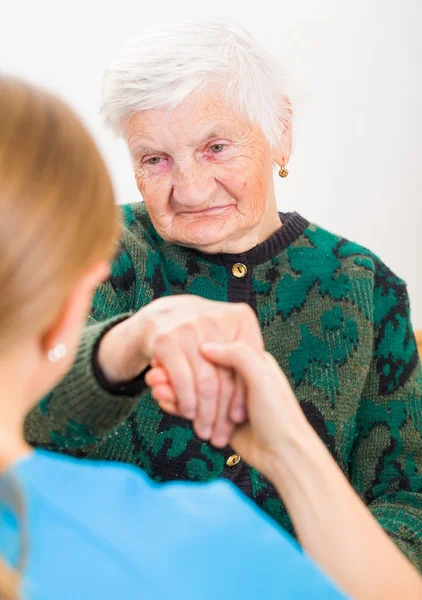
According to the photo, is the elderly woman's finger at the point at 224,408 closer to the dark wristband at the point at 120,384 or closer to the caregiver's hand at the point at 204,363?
the caregiver's hand at the point at 204,363

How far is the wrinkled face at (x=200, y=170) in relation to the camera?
1.58m

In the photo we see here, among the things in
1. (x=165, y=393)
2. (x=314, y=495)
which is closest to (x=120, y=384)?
(x=165, y=393)

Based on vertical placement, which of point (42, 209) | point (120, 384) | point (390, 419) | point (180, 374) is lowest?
point (390, 419)

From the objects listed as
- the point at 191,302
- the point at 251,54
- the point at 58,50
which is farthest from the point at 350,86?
the point at 191,302

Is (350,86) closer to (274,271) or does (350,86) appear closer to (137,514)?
(274,271)

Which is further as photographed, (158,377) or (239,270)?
(239,270)

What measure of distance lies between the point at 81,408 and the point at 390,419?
63cm

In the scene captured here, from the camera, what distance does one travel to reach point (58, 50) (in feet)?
8.64

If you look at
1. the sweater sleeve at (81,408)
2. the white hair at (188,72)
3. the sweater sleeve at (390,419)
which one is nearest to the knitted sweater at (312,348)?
the sweater sleeve at (390,419)

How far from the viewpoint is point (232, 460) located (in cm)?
158

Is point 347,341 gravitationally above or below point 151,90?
below

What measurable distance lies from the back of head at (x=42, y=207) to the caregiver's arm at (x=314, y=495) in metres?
0.34

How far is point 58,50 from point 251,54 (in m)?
1.18

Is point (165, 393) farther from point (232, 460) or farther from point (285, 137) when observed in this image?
point (285, 137)
